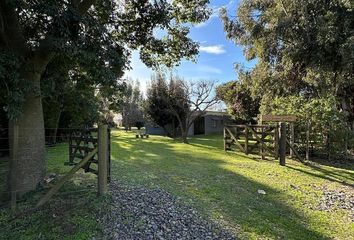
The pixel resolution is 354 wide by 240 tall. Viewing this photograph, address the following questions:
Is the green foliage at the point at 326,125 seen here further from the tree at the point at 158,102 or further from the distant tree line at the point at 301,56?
the tree at the point at 158,102

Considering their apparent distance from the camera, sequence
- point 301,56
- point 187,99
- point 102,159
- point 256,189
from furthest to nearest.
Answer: point 187,99 → point 301,56 → point 256,189 → point 102,159

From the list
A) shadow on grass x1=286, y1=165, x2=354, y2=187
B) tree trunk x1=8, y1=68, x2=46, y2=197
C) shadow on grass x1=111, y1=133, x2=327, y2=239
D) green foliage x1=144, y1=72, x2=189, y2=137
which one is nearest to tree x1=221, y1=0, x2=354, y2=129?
shadow on grass x1=286, y1=165, x2=354, y2=187

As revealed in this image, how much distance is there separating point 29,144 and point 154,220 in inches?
114

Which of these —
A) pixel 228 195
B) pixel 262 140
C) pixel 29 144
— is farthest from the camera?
pixel 262 140

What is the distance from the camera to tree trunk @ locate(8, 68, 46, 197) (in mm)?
5160

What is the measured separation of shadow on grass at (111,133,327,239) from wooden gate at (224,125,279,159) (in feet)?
9.85

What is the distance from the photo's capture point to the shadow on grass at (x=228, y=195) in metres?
4.50

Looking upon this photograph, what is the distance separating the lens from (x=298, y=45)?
12375 mm

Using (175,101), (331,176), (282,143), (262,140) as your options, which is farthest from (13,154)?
(175,101)

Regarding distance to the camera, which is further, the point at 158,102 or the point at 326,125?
the point at 158,102

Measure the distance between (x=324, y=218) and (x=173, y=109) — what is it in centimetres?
1760

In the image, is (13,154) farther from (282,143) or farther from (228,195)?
(282,143)

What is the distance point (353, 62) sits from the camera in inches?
437

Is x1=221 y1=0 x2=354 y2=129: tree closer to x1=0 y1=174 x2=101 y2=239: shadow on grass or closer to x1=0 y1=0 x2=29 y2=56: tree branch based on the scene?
x1=0 y1=0 x2=29 y2=56: tree branch
